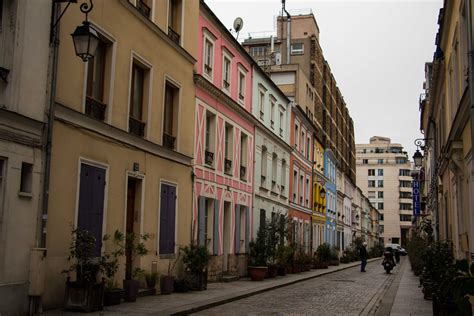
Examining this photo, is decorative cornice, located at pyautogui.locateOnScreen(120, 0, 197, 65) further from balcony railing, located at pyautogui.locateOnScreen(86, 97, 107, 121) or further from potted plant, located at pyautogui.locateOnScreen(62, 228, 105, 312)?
potted plant, located at pyautogui.locateOnScreen(62, 228, 105, 312)

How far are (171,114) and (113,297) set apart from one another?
7143mm

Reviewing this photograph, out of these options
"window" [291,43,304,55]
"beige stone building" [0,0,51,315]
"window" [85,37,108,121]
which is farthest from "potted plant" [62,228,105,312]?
"window" [291,43,304,55]

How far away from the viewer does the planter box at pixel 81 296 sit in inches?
447

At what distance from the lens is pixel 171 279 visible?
53.7 ft

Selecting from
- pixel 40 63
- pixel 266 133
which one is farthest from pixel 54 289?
pixel 266 133

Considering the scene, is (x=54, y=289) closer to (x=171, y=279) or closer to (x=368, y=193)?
(x=171, y=279)

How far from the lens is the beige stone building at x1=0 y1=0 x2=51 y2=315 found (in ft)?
33.0

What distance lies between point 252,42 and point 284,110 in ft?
73.9

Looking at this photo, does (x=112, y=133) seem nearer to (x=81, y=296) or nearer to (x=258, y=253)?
(x=81, y=296)

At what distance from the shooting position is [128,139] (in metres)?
14.9

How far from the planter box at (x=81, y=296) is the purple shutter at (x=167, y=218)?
5.17 metres

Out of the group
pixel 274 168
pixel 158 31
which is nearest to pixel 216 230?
pixel 158 31

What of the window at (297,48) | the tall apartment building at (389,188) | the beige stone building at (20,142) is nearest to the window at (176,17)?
the beige stone building at (20,142)

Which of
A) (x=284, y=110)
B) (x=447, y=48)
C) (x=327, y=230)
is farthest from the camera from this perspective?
(x=327, y=230)
